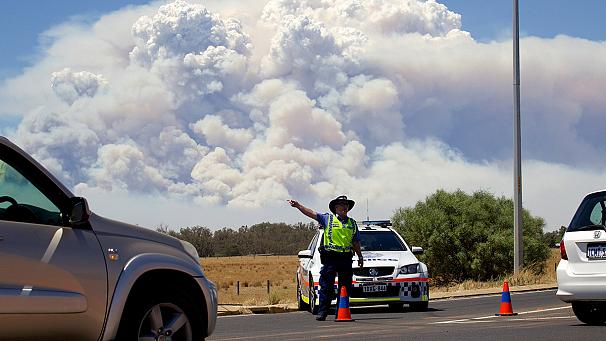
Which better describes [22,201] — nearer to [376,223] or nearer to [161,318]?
[161,318]

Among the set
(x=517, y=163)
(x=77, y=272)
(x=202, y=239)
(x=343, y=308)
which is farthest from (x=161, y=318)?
(x=202, y=239)

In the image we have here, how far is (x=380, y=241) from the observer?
806 inches

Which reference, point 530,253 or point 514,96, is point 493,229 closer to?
point 530,253

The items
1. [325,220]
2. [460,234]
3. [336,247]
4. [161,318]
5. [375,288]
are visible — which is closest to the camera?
[161,318]

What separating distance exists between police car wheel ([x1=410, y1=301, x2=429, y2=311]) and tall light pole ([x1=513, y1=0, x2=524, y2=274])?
40.1 ft

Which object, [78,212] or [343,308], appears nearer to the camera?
[78,212]

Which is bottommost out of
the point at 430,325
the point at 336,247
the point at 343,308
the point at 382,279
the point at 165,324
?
the point at 430,325

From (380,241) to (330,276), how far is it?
3.28m

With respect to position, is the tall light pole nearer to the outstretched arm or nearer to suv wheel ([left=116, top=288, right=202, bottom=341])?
the outstretched arm

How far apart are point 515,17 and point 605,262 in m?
19.6

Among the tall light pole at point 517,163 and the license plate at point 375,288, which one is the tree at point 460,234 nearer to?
the tall light pole at point 517,163

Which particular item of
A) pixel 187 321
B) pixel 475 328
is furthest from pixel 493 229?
pixel 187 321

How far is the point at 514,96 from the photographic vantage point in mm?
32531

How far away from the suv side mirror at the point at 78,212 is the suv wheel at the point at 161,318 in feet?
2.66
